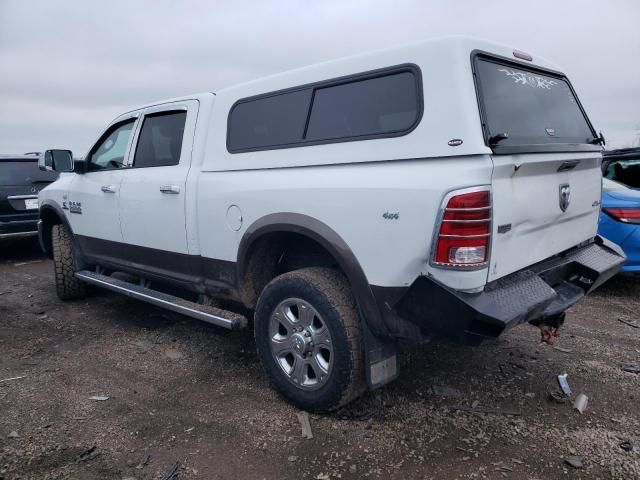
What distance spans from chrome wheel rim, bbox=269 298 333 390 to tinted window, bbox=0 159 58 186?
619 cm

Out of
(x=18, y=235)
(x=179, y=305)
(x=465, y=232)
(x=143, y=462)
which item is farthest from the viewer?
(x=18, y=235)

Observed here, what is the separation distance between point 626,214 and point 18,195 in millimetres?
8030

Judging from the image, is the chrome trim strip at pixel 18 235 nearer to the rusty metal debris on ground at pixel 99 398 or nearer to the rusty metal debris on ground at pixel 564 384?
the rusty metal debris on ground at pixel 99 398

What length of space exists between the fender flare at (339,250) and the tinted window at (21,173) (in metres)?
6.09

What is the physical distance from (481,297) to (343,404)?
106 centimetres

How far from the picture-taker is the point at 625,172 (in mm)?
5477

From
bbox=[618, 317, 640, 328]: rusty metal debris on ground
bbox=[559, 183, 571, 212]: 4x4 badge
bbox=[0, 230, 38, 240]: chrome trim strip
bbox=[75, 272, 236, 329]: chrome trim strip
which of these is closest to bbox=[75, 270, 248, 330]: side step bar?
bbox=[75, 272, 236, 329]: chrome trim strip

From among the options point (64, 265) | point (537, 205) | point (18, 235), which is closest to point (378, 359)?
point (537, 205)

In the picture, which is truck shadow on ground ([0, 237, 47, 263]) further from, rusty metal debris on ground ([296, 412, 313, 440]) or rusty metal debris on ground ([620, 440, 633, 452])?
rusty metal debris on ground ([620, 440, 633, 452])

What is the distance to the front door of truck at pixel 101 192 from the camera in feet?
14.2

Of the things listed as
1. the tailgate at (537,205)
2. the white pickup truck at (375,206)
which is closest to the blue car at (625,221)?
the white pickup truck at (375,206)

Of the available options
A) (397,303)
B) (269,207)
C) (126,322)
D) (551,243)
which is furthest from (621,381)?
(126,322)

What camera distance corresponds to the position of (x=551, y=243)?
2857 millimetres

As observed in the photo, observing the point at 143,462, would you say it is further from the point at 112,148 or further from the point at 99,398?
the point at 112,148
